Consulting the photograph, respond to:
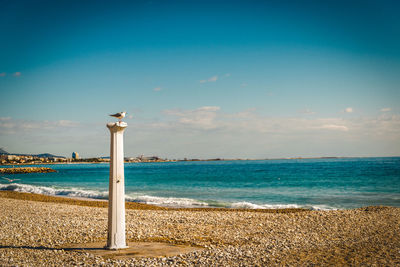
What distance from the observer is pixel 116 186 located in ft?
21.5

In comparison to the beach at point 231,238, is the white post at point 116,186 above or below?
above

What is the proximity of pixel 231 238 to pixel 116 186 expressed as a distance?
12.2 feet

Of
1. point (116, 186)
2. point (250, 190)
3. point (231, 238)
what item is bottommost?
point (250, 190)

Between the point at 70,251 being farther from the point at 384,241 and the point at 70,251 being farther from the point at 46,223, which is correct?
the point at 384,241

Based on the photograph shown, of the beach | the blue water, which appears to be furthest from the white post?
the blue water

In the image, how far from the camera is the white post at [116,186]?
6574 mm

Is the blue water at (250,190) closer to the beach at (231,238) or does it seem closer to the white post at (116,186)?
the beach at (231,238)

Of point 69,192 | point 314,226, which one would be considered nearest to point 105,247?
point 314,226

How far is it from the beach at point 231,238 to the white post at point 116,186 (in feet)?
2.27

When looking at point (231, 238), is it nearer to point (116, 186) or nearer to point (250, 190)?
point (116, 186)

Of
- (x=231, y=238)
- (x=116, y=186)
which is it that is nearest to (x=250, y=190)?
(x=231, y=238)

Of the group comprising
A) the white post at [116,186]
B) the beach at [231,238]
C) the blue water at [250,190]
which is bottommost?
the blue water at [250,190]

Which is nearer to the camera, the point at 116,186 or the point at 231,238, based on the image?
the point at 116,186

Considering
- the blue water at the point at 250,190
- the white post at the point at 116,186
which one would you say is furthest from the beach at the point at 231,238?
the blue water at the point at 250,190
